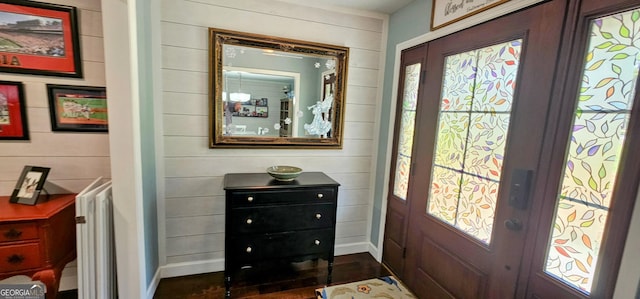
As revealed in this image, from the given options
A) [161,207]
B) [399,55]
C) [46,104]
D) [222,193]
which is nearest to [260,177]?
[222,193]

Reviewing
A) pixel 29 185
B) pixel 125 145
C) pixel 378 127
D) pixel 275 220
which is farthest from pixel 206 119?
pixel 378 127

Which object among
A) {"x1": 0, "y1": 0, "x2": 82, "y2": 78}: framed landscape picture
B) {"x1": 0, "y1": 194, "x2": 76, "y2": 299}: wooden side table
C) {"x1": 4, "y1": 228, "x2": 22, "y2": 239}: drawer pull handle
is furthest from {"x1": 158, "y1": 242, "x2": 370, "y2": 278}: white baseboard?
{"x1": 0, "y1": 0, "x2": 82, "y2": 78}: framed landscape picture

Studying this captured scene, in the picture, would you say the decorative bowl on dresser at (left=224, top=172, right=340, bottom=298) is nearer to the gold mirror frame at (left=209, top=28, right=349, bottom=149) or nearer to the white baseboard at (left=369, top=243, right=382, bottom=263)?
the gold mirror frame at (left=209, top=28, right=349, bottom=149)

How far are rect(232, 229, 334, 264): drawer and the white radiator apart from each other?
740mm

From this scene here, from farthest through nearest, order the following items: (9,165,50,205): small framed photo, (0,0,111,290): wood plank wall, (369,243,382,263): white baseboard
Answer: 1. (369,243,382,263): white baseboard
2. (0,0,111,290): wood plank wall
3. (9,165,50,205): small framed photo

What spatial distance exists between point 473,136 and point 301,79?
144cm

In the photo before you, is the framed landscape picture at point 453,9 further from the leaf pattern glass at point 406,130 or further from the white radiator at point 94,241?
A: the white radiator at point 94,241

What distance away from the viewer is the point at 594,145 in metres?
1.13

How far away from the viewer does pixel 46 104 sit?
1.69 metres

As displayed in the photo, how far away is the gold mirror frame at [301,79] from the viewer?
82.0 inches

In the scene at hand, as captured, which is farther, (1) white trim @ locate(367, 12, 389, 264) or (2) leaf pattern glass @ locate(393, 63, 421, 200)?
(1) white trim @ locate(367, 12, 389, 264)

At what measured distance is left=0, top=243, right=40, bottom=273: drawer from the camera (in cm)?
140

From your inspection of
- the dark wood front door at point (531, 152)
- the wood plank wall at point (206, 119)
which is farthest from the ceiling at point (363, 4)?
the dark wood front door at point (531, 152)

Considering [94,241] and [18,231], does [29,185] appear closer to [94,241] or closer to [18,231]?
[18,231]
